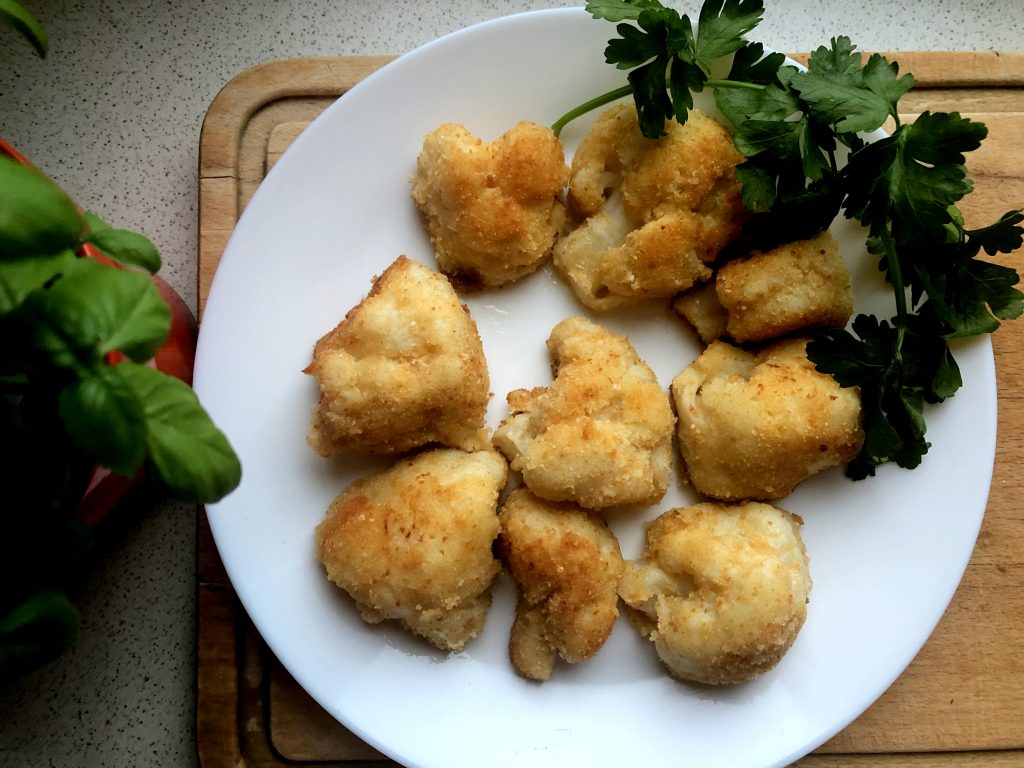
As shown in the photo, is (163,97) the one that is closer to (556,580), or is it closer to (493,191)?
(493,191)

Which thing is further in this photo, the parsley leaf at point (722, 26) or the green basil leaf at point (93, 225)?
the parsley leaf at point (722, 26)

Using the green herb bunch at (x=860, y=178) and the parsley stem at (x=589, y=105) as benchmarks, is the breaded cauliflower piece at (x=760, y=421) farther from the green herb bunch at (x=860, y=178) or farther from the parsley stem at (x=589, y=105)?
the parsley stem at (x=589, y=105)

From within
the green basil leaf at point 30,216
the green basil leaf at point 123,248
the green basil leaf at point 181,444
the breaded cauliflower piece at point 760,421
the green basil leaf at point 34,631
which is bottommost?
the breaded cauliflower piece at point 760,421

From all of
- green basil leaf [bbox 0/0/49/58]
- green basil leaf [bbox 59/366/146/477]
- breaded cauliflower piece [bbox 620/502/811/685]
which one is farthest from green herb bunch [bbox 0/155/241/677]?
breaded cauliflower piece [bbox 620/502/811/685]

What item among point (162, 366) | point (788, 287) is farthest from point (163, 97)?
point (788, 287)

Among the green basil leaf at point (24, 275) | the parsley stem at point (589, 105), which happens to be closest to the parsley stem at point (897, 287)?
the parsley stem at point (589, 105)

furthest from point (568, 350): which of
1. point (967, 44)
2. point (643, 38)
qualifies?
Result: point (967, 44)
